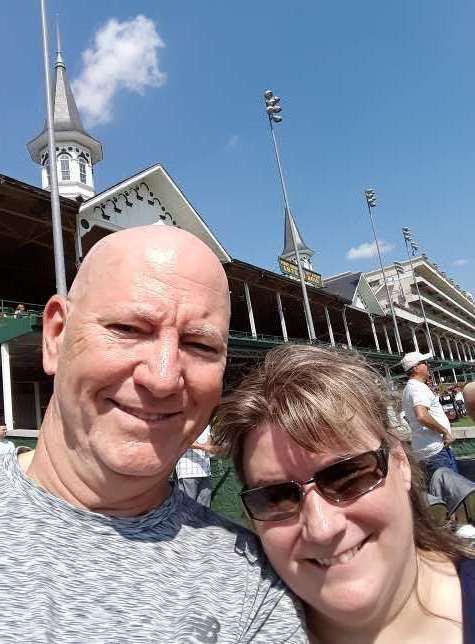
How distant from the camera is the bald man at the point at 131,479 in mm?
1258

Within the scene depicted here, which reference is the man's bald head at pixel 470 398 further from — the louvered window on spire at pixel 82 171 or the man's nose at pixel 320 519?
the louvered window on spire at pixel 82 171

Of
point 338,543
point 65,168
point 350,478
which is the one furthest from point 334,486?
point 65,168

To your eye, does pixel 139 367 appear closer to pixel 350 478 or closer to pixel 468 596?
pixel 350 478

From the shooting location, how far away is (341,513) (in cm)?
152

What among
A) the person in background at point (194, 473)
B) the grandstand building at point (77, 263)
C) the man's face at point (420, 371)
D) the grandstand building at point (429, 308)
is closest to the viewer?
the person in background at point (194, 473)

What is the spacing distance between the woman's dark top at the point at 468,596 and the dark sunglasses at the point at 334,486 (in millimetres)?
380

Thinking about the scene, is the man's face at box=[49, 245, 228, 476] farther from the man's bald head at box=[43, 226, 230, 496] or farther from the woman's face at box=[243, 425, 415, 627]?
the woman's face at box=[243, 425, 415, 627]

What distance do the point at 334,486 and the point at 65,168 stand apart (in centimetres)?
3280

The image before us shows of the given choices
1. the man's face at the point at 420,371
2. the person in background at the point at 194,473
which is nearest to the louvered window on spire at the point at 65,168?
the person in background at the point at 194,473

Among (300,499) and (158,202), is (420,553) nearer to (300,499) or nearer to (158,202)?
(300,499)

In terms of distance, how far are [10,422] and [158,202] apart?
1154 centimetres

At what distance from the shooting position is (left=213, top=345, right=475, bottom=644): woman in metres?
1.47

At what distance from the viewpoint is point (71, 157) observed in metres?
31.2

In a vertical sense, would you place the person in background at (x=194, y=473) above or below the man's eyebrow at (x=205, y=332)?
below
